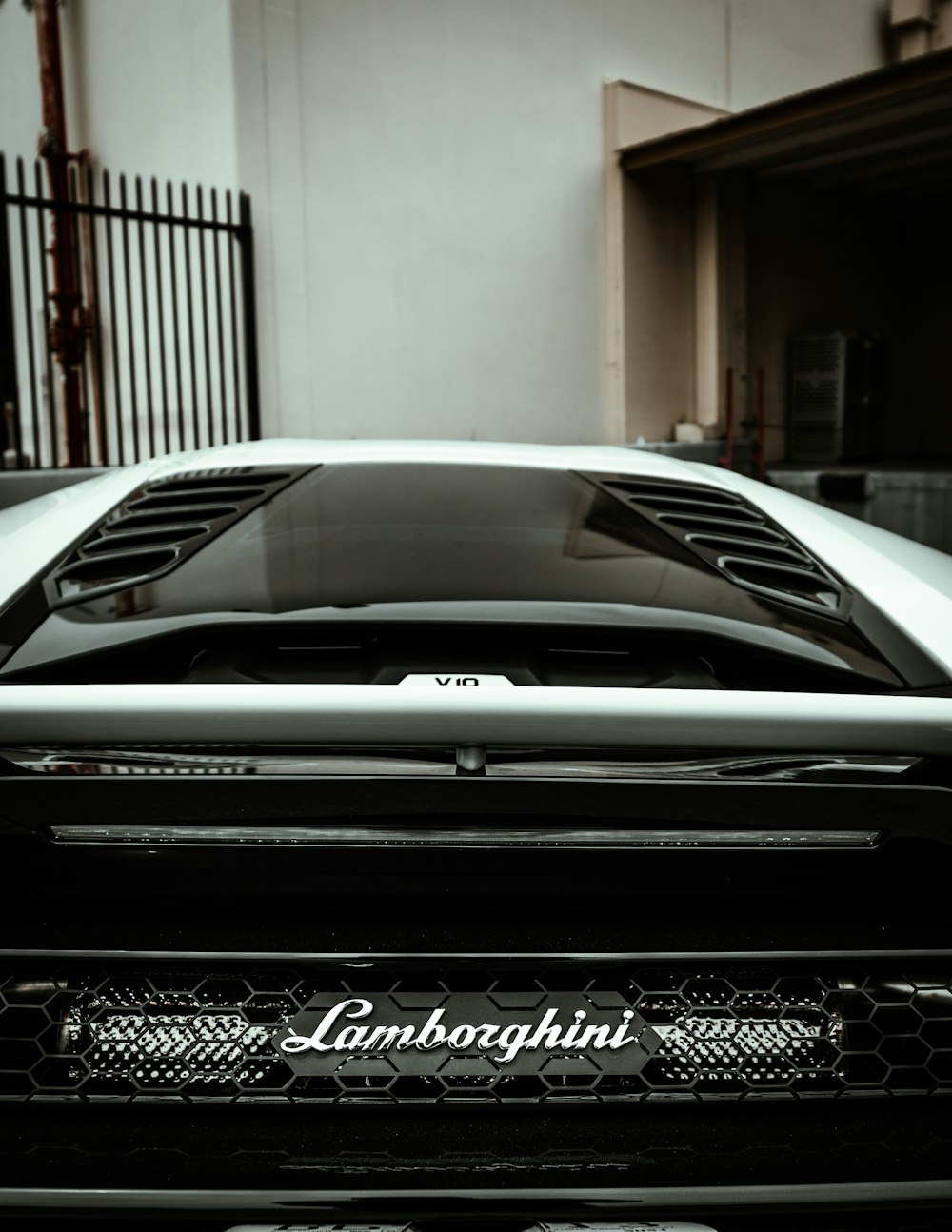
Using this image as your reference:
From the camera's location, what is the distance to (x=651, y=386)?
1262 centimetres

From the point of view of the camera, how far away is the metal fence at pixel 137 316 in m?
8.44

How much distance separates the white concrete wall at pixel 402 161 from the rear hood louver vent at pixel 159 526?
315 inches

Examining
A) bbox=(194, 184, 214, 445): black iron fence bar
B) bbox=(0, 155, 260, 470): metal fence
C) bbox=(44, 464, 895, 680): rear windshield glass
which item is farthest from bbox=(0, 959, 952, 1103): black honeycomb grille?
bbox=(194, 184, 214, 445): black iron fence bar

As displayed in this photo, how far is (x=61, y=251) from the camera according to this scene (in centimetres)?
1006

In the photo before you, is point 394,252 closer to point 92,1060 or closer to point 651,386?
point 651,386

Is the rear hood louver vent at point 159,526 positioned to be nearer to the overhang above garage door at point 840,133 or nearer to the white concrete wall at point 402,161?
the white concrete wall at point 402,161

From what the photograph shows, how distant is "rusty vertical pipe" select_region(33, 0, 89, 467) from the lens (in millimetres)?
9734

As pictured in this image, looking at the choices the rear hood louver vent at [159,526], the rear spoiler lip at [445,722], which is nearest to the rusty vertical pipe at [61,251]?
the rear hood louver vent at [159,526]

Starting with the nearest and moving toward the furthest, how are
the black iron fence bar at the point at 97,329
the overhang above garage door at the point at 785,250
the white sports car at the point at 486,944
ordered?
the white sports car at the point at 486,944 < the black iron fence bar at the point at 97,329 < the overhang above garage door at the point at 785,250

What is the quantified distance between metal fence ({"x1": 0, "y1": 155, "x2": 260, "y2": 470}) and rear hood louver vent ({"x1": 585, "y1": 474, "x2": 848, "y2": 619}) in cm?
686

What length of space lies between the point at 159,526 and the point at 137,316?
383 inches

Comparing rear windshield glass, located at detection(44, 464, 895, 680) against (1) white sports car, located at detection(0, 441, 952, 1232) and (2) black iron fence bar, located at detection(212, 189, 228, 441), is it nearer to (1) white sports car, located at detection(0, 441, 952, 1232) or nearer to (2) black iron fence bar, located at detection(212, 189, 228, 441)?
(1) white sports car, located at detection(0, 441, 952, 1232)

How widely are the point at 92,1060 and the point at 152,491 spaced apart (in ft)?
3.93

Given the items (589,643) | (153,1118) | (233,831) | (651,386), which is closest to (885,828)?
(589,643)
